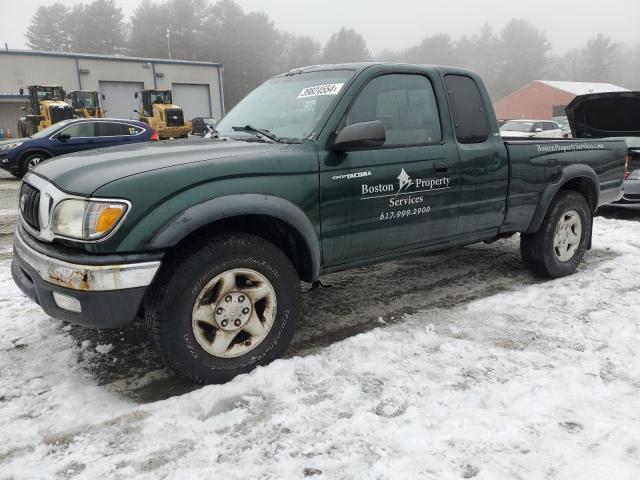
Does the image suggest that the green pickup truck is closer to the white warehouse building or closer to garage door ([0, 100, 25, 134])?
the white warehouse building

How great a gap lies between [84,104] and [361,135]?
84.2 feet

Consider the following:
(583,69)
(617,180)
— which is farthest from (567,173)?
(583,69)

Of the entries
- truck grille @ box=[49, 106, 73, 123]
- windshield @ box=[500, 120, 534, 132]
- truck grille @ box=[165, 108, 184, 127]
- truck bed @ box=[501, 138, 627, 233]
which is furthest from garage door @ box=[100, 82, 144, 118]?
truck bed @ box=[501, 138, 627, 233]

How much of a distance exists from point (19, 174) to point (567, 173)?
13251 mm

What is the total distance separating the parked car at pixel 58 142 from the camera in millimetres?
12891

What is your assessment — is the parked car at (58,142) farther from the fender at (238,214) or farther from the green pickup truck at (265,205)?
the fender at (238,214)

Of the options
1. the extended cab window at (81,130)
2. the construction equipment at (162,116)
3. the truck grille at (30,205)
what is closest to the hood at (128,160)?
the truck grille at (30,205)

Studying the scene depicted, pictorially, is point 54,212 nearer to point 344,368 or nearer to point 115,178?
point 115,178

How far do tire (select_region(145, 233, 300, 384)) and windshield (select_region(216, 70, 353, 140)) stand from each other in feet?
2.95

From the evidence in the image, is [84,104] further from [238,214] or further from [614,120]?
[238,214]

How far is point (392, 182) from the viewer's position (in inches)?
138

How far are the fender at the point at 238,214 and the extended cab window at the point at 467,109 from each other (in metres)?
1.58

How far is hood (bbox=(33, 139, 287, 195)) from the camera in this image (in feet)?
8.75

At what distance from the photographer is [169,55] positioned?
62.4 metres
